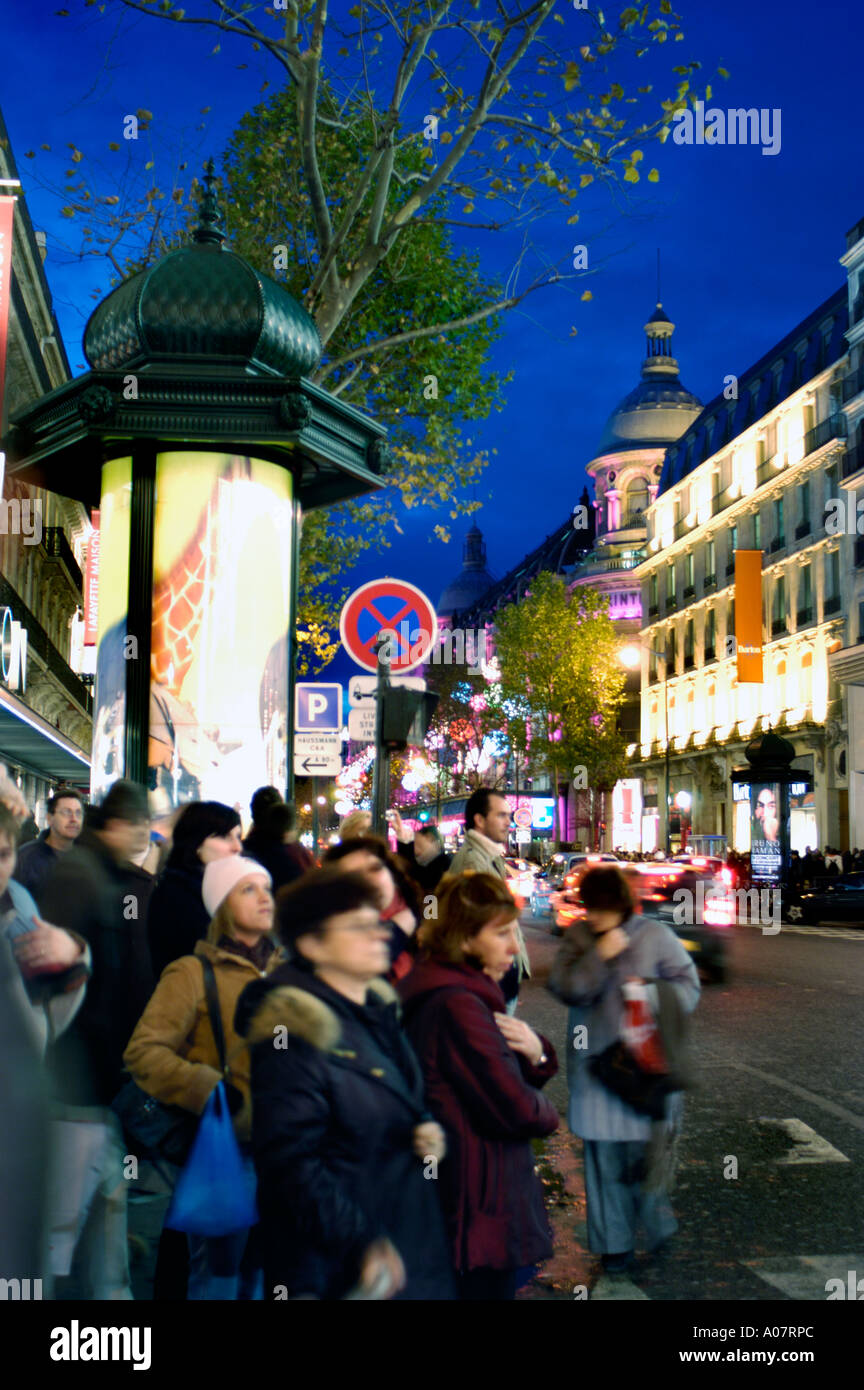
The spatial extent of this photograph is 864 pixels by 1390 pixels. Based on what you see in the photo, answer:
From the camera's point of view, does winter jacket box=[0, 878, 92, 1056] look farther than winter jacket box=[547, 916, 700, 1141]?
No

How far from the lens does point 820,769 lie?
4678cm

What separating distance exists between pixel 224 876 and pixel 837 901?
27235 millimetres

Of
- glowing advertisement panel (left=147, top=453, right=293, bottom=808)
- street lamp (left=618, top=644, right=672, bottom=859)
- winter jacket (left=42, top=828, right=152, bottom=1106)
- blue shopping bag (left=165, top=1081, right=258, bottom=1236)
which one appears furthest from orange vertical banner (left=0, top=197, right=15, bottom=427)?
street lamp (left=618, top=644, right=672, bottom=859)

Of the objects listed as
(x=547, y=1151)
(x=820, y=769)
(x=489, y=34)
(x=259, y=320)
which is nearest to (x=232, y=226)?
(x=489, y=34)

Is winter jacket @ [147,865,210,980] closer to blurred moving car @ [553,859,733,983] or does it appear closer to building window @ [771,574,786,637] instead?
blurred moving car @ [553,859,733,983]

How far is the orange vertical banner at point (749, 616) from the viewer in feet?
165

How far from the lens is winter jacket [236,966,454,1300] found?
9.76 ft

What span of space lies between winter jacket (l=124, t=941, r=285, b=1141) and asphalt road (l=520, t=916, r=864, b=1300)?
198cm

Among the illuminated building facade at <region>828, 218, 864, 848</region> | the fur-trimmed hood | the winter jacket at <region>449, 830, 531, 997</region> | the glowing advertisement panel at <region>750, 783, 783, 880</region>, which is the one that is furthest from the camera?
the illuminated building facade at <region>828, 218, 864, 848</region>

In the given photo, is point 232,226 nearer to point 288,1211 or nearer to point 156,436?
point 156,436

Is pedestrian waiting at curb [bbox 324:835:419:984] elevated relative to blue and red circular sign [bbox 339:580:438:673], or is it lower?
lower

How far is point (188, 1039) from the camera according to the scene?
399cm

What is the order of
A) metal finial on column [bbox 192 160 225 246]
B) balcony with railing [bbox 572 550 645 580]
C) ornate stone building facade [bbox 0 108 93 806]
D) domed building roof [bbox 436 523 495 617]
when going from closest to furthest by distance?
1. metal finial on column [bbox 192 160 225 246]
2. ornate stone building facade [bbox 0 108 93 806]
3. balcony with railing [bbox 572 550 645 580]
4. domed building roof [bbox 436 523 495 617]

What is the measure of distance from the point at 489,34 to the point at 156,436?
6323mm
